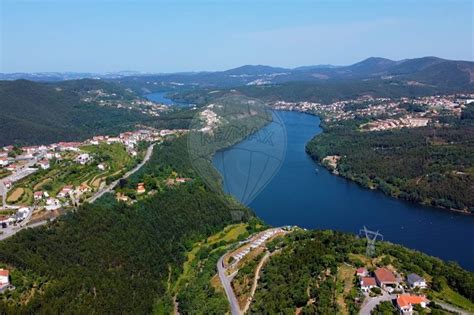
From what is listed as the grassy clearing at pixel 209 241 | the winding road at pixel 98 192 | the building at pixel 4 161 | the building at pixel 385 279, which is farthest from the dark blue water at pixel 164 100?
the building at pixel 385 279

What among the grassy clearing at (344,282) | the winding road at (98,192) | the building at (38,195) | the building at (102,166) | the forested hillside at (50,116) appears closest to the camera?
the grassy clearing at (344,282)

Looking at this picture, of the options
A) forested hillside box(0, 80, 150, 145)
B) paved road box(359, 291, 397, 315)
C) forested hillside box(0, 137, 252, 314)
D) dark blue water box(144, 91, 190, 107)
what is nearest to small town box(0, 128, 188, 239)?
forested hillside box(0, 137, 252, 314)

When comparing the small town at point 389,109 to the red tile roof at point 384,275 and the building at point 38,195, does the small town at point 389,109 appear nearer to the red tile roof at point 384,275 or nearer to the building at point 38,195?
the building at point 38,195

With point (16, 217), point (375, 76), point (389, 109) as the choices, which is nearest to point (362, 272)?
point (16, 217)

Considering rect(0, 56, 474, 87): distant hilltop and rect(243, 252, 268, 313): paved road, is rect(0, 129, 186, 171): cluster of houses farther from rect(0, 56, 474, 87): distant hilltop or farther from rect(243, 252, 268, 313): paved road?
rect(0, 56, 474, 87): distant hilltop

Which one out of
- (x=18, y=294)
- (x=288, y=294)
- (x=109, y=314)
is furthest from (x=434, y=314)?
(x=18, y=294)
